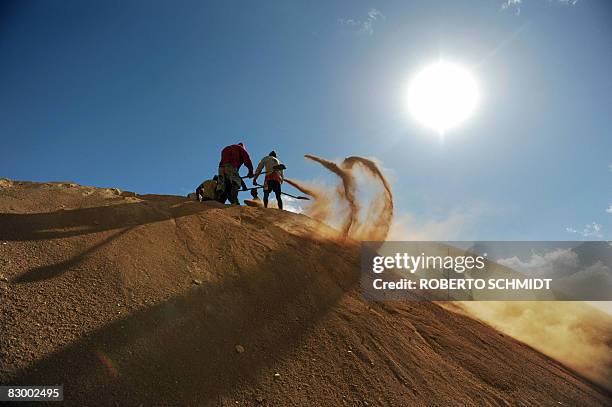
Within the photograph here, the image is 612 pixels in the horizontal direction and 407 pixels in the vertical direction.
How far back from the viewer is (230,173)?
30.0 feet

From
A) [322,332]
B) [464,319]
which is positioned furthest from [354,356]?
[464,319]

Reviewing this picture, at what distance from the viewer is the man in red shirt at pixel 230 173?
912 cm

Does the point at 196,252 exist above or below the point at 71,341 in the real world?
above

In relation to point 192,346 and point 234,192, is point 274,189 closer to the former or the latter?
point 234,192

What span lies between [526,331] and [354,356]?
5647mm

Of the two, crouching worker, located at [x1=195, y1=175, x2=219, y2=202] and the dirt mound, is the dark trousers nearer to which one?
crouching worker, located at [x1=195, y1=175, x2=219, y2=202]

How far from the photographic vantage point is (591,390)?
546cm

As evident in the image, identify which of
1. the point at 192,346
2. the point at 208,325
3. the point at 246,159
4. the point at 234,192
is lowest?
the point at 192,346

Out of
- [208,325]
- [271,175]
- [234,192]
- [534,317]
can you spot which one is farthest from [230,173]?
[534,317]

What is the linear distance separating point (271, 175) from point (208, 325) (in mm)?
6567

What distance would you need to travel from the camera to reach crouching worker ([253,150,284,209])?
9977mm

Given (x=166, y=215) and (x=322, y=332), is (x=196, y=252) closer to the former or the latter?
(x=166, y=215)

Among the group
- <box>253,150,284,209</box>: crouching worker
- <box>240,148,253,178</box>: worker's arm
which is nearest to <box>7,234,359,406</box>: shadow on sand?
<box>240,148,253,178</box>: worker's arm

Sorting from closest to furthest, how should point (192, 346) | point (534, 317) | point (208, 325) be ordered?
point (192, 346) → point (208, 325) → point (534, 317)
